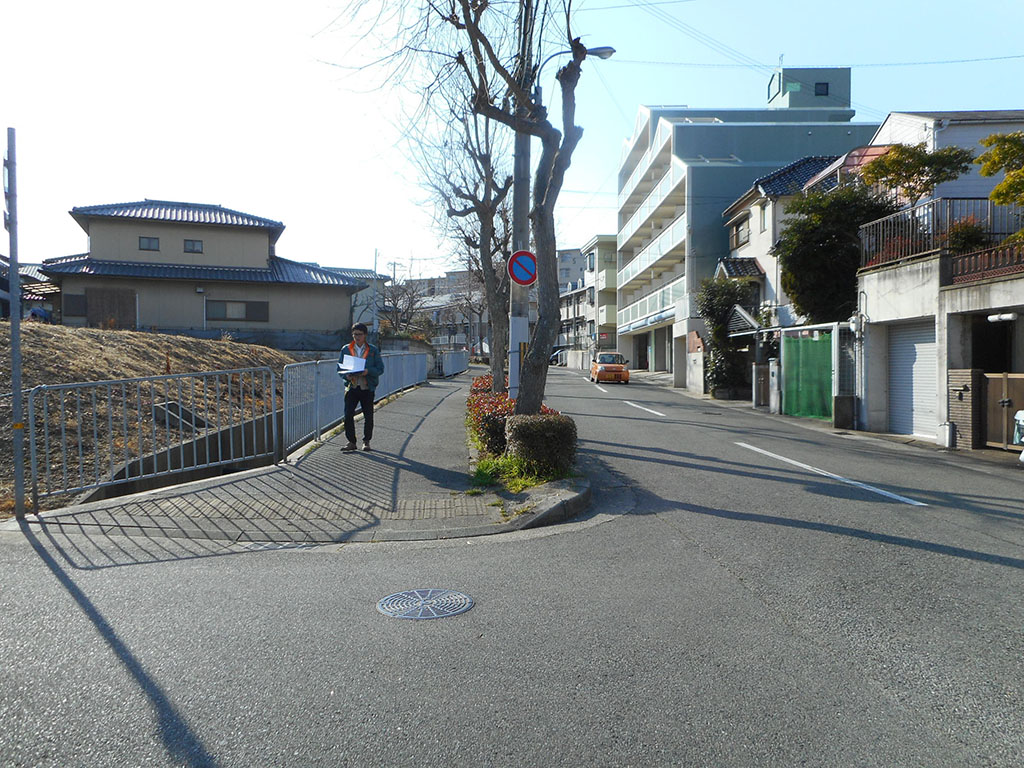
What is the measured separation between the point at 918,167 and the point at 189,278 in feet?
89.4

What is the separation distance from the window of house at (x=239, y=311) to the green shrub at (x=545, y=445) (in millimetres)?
26627

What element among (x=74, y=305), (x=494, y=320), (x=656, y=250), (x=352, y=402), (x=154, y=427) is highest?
(x=656, y=250)

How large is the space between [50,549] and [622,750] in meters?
4.62

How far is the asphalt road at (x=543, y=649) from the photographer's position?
2670 millimetres

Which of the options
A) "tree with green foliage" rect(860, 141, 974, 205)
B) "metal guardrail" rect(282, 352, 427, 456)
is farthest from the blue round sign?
"tree with green foliage" rect(860, 141, 974, 205)

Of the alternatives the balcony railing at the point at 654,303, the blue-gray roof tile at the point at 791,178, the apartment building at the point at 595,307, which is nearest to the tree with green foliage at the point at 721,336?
the blue-gray roof tile at the point at 791,178

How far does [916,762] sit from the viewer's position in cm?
256

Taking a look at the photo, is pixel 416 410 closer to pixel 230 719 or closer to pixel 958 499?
pixel 958 499

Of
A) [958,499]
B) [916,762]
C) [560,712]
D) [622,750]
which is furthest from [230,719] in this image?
[958,499]

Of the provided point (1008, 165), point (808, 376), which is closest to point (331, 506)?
point (1008, 165)

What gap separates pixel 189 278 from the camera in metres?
30.0

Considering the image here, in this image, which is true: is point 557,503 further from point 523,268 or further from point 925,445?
point 925,445

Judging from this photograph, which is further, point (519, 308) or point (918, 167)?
point (918, 167)

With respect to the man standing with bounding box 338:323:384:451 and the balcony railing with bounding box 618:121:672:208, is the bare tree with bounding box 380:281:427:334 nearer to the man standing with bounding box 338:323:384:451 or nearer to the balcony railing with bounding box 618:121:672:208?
the balcony railing with bounding box 618:121:672:208
